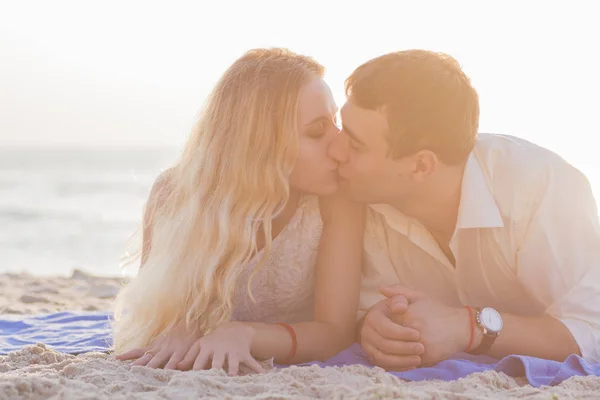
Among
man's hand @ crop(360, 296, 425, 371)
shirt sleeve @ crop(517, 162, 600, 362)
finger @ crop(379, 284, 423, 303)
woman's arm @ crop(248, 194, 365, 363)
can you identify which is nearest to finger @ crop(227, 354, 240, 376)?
woman's arm @ crop(248, 194, 365, 363)

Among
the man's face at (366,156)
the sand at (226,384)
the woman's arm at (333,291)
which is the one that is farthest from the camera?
the man's face at (366,156)

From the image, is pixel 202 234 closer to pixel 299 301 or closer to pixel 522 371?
pixel 299 301

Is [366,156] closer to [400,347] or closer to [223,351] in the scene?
[400,347]

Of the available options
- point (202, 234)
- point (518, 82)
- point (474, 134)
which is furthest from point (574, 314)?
point (518, 82)

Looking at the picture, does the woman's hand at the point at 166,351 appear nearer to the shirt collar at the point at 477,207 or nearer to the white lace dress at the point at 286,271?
the white lace dress at the point at 286,271

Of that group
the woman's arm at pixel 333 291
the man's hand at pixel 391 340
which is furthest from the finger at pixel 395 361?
the woman's arm at pixel 333 291

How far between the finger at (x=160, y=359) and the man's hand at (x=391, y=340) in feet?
2.65

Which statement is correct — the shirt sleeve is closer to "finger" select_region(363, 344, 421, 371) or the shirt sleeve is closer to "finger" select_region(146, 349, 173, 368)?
"finger" select_region(363, 344, 421, 371)

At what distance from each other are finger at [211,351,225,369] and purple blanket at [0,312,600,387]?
0.37 m

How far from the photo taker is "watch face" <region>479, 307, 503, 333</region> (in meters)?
3.06

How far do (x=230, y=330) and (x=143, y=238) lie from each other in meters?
0.84

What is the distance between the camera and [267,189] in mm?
3303

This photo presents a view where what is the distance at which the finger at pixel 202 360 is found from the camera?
283 centimetres

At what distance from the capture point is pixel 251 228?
3.32 m
